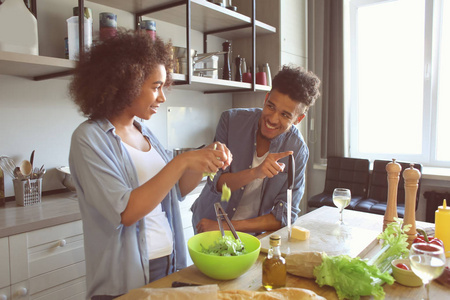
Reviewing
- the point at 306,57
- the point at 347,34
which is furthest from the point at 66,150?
the point at 347,34

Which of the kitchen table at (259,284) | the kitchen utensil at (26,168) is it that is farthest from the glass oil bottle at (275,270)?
the kitchen utensil at (26,168)

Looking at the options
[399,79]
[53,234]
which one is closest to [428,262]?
[53,234]

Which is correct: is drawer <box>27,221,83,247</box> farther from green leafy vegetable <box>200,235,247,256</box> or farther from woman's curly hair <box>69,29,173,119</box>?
green leafy vegetable <box>200,235,247,256</box>

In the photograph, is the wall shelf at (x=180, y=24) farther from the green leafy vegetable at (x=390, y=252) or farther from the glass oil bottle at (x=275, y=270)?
the green leafy vegetable at (x=390, y=252)

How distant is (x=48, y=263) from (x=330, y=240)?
132 cm

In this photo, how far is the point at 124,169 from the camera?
115cm

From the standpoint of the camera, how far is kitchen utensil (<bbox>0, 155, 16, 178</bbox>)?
1976mm

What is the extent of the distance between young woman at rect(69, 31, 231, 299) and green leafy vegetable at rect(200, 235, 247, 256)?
0.70ft

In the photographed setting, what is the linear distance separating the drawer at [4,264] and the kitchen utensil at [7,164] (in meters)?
0.57

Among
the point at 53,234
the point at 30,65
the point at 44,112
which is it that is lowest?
the point at 53,234

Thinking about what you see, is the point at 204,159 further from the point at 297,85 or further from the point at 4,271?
the point at 4,271

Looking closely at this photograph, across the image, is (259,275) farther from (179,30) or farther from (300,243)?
(179,30)

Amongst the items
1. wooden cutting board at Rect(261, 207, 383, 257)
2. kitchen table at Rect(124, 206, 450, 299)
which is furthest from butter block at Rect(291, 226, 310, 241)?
kitchen table at Rect(124, 206, 450, 299)

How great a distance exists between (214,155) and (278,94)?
615mm
